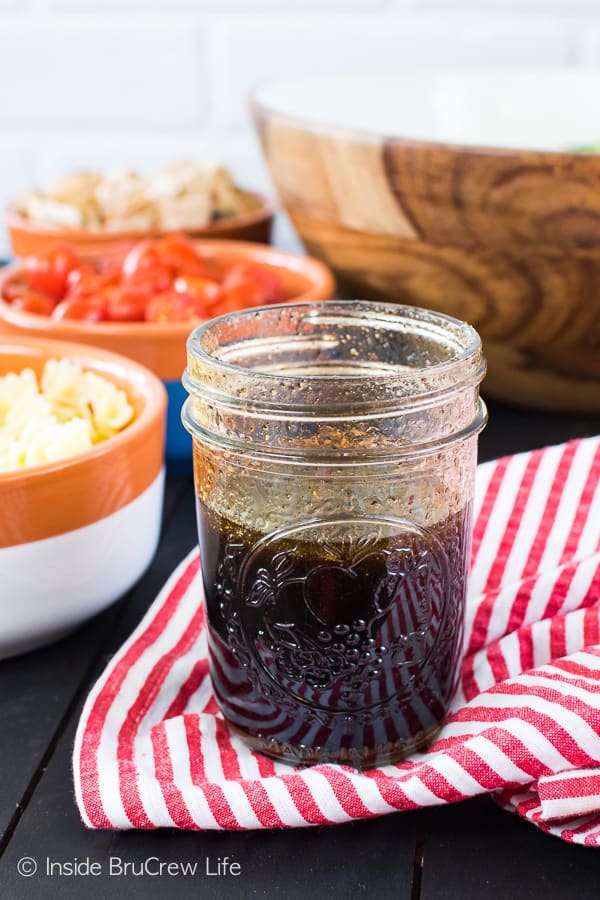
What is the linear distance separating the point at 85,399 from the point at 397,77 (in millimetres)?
717

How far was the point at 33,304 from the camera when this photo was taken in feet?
3.34

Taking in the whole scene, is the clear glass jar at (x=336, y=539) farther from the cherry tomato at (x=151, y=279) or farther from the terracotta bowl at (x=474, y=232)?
the cherry tomato at (x=151, y=279)

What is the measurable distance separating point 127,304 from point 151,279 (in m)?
0.05

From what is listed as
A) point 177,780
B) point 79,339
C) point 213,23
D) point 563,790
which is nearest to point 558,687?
point 563,790

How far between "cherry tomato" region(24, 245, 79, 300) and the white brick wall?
0.62 m

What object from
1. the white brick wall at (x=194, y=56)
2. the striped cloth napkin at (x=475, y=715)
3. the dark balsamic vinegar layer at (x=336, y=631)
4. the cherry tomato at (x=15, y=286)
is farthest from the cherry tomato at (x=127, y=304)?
the white brick wall at (x=194, y=56)

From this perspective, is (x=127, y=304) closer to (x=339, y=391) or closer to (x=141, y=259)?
(x=141, y=259)

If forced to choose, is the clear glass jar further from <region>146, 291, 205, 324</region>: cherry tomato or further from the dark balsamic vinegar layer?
<region>146, 291, 205, 324</region>: cherry tomato

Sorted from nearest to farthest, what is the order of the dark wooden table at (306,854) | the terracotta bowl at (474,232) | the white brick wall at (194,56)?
1. the dark wooden table at (306,854)
2. the terracotta bowl at (474,232)
3. the white brick wall at (194,56)

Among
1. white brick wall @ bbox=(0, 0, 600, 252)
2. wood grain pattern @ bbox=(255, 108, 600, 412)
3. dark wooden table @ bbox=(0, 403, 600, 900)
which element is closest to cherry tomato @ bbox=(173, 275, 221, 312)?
wood grain pattern @ bbox=(255, 108, 600, 412)

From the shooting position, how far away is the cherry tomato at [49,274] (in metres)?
1.08

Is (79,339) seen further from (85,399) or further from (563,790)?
(563,790)

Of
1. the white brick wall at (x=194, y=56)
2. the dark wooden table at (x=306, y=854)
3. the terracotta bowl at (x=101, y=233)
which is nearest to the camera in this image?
the dark wooden table at (x=306, y=854)

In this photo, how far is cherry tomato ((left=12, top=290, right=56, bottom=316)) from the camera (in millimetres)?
1016
